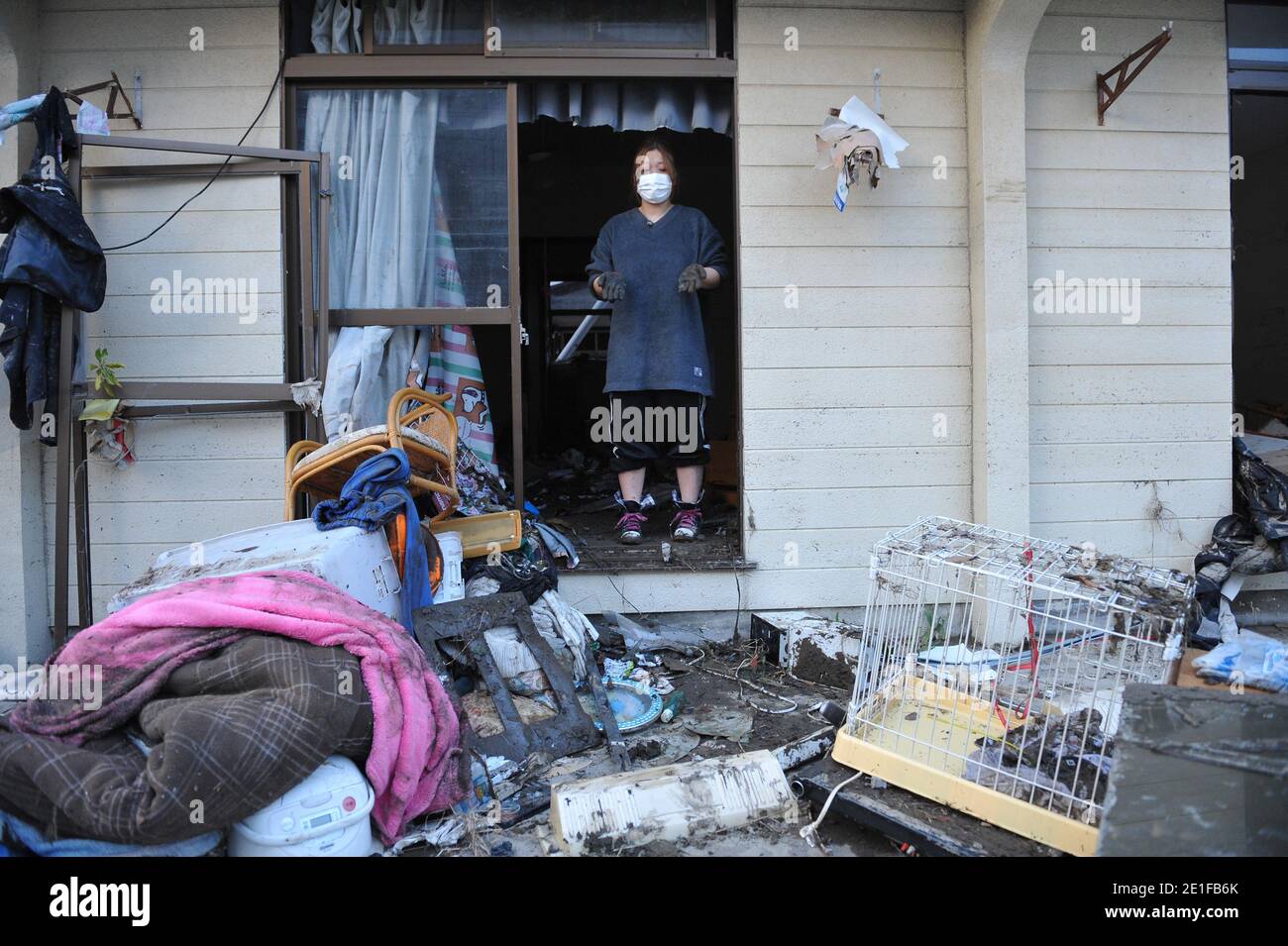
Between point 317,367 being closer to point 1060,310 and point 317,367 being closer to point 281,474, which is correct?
point 281,474

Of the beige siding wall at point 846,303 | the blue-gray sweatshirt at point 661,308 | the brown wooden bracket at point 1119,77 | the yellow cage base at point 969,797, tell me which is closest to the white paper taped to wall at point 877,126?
the beige siding wall at point 846,303

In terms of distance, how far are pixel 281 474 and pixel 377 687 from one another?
6.45 ft

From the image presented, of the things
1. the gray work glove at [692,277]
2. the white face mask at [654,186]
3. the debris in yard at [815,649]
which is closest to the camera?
the debris in yard at [815,649]

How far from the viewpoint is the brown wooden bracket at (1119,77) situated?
381 cm

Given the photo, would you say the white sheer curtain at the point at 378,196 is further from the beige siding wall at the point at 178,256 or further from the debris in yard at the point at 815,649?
the debris in yard at the point at 815,649

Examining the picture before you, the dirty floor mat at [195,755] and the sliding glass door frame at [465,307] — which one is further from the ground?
the sliding glass door frame at [465,307]

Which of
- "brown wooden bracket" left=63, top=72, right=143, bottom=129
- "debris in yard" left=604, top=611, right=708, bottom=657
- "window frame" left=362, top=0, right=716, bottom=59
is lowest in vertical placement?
"debris in yard" left=604, top=611, right=708, bottom=657

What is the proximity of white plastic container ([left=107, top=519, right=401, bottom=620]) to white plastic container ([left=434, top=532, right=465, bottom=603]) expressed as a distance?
196mm

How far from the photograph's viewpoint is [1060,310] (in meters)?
4.07

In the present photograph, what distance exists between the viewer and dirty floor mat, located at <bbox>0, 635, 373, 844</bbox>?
1964 mm

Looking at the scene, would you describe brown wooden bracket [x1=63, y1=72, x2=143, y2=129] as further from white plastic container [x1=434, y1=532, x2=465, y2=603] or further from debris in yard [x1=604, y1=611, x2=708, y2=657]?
debris in yard [x1=604, y1=611, x2=708, y2=657]

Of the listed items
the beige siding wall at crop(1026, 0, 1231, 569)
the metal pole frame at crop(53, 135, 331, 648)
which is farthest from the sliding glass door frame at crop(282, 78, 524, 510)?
the beige siding wall at crop(1026, 0, 1231, 569)

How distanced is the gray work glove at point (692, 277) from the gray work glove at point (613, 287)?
11.8 inches

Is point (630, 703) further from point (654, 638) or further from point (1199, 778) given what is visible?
point (1199, 778)
